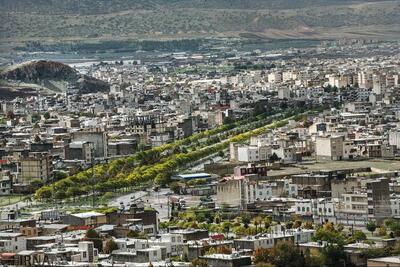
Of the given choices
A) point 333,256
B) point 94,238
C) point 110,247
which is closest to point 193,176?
point 94,238

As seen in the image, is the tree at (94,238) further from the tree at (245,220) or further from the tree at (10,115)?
the tree at (10,115)

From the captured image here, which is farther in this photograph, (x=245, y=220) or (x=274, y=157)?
(x=274, y=157)

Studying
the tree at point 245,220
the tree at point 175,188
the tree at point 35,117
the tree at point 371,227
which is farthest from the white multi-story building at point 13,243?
the tree at point 35,117

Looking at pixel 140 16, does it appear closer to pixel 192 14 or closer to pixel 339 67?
pixel 192 14

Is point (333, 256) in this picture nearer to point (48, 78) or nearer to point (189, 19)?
point (48, 78)

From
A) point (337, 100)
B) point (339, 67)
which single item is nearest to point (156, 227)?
point (337, 100)

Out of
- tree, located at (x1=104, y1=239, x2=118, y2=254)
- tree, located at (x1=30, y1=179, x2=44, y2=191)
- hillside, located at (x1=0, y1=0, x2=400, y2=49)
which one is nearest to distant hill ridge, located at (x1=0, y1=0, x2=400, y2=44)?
hillside, located at (x1=0, y1=0, x2=400, y2=49)

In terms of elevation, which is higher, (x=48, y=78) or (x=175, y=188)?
(x=48, y=78)
